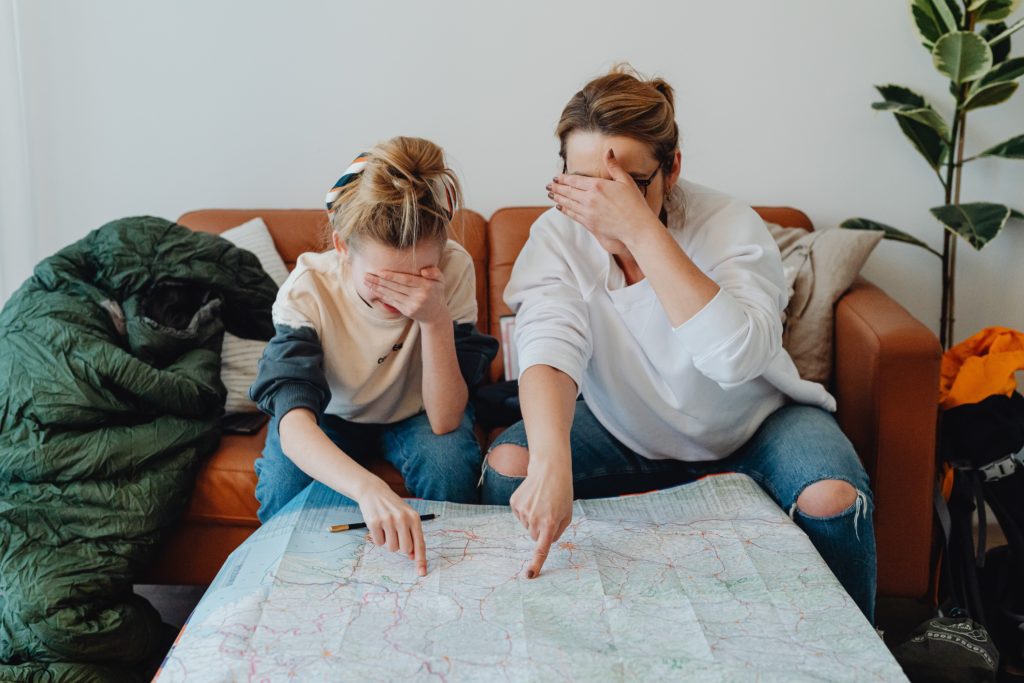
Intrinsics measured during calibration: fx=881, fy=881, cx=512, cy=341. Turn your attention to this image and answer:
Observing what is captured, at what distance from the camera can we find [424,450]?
1538 mm

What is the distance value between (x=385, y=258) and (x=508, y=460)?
0.39m

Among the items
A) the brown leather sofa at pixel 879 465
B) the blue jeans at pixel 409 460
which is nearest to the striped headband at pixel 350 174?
the brown leather sofa at pixel 879 465

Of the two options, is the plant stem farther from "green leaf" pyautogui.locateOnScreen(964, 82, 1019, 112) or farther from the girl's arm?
the girl's arm

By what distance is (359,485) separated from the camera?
125 centimetres

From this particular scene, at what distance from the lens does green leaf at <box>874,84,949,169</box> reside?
7.45 feet

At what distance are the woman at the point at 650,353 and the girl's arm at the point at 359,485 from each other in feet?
0.49

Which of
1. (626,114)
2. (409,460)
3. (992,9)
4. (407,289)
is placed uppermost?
(992,9)

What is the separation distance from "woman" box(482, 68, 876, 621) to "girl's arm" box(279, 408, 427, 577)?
15 centimetres

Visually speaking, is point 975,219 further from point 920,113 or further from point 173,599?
point 173,599

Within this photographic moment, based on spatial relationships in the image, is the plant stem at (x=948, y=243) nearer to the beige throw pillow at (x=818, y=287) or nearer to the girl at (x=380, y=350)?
the beige throw pillow at (x=818, y=287)

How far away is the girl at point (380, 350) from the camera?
1371 mm

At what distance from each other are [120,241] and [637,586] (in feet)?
4.51

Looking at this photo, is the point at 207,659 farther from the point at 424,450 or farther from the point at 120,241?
the point at 120,241

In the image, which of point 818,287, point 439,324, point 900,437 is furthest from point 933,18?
point 439,324
